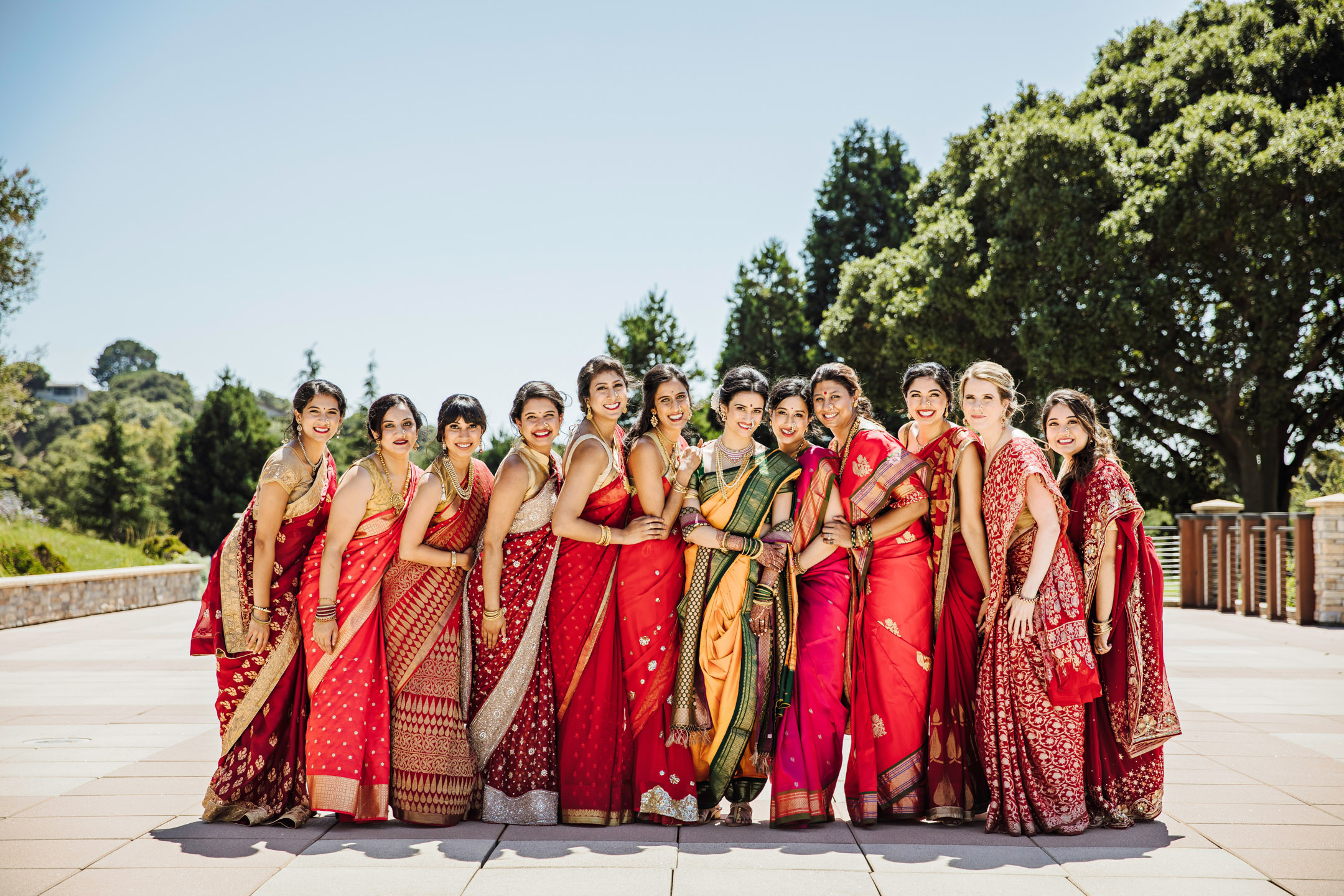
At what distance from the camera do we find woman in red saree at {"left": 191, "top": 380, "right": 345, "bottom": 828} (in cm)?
378

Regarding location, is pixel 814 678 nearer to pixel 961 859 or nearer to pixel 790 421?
pixel 961 859

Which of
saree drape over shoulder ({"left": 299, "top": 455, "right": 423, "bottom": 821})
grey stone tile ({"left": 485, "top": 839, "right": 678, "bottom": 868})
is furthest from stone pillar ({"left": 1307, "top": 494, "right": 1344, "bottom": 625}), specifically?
saree drape over shoulder ({"left": 299, "top": 455, "right": 423, "bottom": 821})

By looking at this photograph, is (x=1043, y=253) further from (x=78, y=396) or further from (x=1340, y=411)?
Answer: (x=78, y=396)

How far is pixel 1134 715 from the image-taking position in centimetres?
383

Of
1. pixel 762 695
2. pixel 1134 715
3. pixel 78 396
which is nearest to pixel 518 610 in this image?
pixel 762 695

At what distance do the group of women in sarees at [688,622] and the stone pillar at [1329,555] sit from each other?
341 inches

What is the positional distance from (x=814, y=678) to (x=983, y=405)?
1.33 metres

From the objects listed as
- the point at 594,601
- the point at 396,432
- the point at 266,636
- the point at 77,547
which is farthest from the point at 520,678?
the point at 77,547

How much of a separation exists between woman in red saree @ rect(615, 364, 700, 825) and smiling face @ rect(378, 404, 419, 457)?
942mm

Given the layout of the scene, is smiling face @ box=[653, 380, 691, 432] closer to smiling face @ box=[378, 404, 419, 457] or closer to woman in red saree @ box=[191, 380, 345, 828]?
smiling face @ box=[378, 404, 419, 457]

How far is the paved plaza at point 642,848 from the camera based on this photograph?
9.97 ft

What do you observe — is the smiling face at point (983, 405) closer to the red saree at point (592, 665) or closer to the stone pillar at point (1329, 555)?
the red saree at point (592, 665)

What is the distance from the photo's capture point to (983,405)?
12.9ft

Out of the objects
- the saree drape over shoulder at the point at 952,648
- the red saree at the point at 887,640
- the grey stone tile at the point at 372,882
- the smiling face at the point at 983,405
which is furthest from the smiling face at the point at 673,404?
the grey stone tile at the point at 372,882
